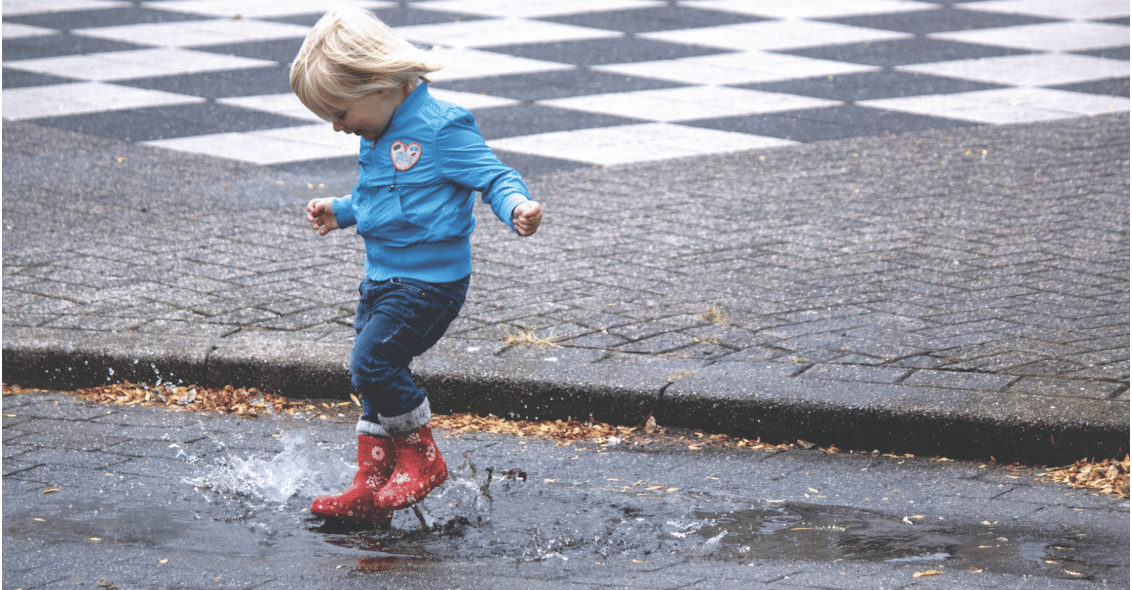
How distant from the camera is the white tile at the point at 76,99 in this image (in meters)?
7.64

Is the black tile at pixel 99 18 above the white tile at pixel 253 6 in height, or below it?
below

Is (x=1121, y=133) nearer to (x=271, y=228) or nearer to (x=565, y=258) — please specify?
(x=565, y=258)

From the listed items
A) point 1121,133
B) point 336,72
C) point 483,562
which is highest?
point 336,72

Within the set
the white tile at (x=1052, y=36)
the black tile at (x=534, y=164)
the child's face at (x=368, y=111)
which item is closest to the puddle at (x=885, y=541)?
the child's face at (x=368, y=111)

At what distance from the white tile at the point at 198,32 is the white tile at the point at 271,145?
2656 millimetres

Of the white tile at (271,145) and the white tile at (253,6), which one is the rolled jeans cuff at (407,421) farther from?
the white tile at (253,6)

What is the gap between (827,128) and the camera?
7199 mm

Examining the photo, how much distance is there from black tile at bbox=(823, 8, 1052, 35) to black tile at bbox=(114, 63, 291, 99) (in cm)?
441

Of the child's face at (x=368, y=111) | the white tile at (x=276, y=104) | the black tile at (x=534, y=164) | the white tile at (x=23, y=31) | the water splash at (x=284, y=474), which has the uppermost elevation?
the child's face at (x=368, y=111)

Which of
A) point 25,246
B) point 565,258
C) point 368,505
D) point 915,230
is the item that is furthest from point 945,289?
point 25,246

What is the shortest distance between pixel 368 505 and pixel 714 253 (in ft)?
7.56

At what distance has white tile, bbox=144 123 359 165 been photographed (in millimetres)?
6738

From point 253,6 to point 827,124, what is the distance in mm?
5669

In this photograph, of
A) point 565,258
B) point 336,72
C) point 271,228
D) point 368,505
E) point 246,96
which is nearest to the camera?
point 336,72
